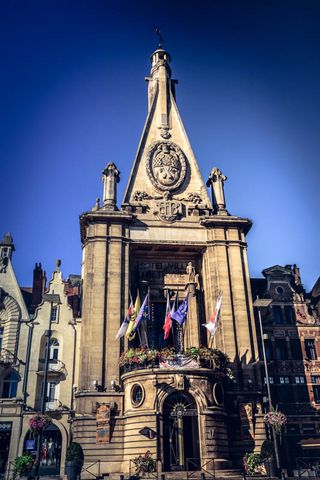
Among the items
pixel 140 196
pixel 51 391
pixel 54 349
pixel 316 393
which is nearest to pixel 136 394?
pixel 51 391

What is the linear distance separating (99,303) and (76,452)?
11179mm

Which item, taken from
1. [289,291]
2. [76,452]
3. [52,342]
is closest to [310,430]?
[289,291]

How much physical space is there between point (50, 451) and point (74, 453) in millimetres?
9668

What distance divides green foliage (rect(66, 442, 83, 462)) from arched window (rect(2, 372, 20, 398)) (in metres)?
10.9

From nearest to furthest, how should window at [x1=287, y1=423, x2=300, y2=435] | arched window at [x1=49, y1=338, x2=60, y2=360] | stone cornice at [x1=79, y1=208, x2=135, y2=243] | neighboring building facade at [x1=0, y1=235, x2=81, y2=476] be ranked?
neighboring building facade at [x1=0, y1=235, x2=81, y2=476], window at [x1=287, y1=423, x2=300, y2=435], stone cornice at [x1=79, y1=208, x2=135, y2=243], arched window at [x1=49, y1=338, x2=60, y2=360]

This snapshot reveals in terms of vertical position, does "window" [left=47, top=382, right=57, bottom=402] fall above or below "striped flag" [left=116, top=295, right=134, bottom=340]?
below

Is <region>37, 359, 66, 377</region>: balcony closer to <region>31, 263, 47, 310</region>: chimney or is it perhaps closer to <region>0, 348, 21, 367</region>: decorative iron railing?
<region>0, 348, 21, 367</region>: decorative iron railing

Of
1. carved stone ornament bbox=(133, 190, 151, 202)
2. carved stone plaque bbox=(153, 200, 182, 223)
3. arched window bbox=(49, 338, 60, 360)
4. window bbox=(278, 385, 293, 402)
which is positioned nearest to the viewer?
arched window bbox=(49, 338, 60, 360)

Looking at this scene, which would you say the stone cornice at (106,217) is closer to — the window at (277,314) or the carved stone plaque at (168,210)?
the carved stone plaque at (168,210)

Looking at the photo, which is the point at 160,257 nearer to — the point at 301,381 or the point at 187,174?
the point at 187,174

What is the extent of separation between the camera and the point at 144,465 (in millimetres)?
29094

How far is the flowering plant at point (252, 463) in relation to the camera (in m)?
30.1

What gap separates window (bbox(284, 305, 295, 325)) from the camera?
4554 centimetres

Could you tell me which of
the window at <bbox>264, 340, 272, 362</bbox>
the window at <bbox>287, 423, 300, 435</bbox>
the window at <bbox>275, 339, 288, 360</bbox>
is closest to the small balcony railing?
the window at <bbox>264, 340, 272, 362</bbox>
